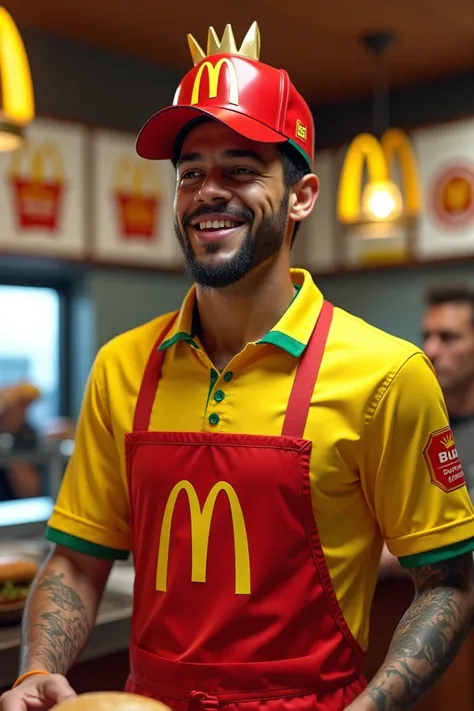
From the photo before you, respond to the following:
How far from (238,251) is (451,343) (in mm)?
1929

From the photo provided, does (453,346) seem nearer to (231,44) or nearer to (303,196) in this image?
(303,196)

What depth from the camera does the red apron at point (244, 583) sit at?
1213 mm

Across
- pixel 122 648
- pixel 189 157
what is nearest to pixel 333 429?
pixel 189 157

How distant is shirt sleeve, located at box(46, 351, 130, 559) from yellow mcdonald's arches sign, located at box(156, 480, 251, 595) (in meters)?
0.15

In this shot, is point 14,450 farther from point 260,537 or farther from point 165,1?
point 165,1

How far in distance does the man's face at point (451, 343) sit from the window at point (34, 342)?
231cm

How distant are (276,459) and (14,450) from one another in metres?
1.97

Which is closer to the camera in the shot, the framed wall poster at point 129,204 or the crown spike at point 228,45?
the crown spike at point 228,45

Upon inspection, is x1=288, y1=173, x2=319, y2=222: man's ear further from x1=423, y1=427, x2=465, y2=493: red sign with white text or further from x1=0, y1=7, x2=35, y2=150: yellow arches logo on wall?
x1=0, y1=7, x2=35, y2=150: yellow arches logo on wall

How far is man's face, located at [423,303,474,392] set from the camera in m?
2.95

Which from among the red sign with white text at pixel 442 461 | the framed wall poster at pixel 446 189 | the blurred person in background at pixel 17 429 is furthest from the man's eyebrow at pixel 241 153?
the framed wall poster at pixel 446 189

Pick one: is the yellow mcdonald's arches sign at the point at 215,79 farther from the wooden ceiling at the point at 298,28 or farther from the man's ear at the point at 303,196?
the wooden ceiling at the point at 298,28

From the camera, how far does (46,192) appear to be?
176 inches

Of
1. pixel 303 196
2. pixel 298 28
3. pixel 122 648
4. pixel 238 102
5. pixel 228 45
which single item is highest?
pixel 298 28
